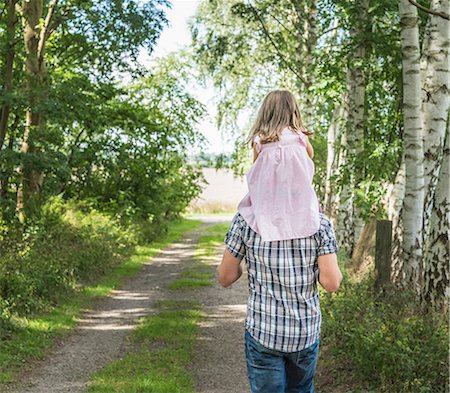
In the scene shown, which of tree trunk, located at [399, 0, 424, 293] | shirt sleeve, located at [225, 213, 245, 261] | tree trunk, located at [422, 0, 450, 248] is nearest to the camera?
shirt sleeve, located at [225, 213, 245, 261]

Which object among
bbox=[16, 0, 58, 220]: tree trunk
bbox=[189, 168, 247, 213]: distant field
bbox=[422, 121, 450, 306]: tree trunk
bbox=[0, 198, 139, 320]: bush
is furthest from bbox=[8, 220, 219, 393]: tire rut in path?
bbox=[189, 168, 247, 213]: distant field

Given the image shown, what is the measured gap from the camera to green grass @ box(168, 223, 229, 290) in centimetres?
1479

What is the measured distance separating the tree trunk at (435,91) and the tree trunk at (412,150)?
0.65 ft

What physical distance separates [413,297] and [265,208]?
4.47 meters

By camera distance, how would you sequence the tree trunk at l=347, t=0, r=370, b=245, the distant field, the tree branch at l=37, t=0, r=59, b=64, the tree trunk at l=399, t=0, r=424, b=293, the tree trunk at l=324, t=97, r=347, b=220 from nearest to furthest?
1. the tree trunk at l=399, t=0, r=424, b=293
2. the tree trunk at l=347, t=0, r=370, b=245
3. the tree branch at l=37, t=0, r=59, b=64
4. the tree trunk at l=324, t=97, r=347, b=220
5. the distant field

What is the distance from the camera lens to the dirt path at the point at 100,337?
7477 millimetres

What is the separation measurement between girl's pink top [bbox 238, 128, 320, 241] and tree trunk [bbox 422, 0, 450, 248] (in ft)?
16.0

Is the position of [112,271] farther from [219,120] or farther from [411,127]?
[219,120]

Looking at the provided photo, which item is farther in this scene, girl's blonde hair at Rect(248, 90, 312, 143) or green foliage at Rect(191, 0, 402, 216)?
green foliage at Rect(191, 0, 402, 216)

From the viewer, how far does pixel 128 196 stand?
2317 cm

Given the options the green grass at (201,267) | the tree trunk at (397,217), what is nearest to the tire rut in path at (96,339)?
the green grass at (201,267)

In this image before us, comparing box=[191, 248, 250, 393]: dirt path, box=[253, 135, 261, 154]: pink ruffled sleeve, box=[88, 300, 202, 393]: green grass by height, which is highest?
box=[253, 135, 261, 154]: pink ruffled sleeve

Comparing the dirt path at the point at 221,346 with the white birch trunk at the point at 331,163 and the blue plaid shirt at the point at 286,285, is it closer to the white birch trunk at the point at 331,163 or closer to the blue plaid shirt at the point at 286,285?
the blue plaid shirt at the point at 286,285

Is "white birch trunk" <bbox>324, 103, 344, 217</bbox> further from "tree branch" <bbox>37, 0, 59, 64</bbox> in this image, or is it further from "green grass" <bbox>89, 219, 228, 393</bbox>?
"tree branch" <bbox>37, 0, 59, 64</bbox>
